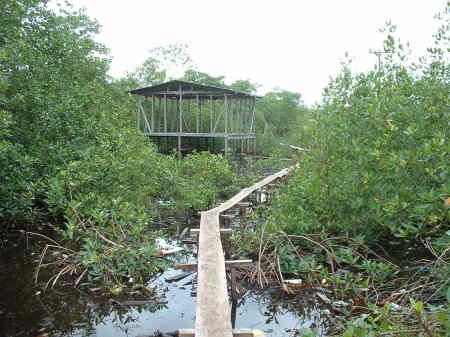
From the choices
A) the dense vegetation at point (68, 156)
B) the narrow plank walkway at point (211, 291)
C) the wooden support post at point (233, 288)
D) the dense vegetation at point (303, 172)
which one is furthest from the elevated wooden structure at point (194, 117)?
the wooden support post at point (233, 288)

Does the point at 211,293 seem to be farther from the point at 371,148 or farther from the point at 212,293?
the point at 371,148

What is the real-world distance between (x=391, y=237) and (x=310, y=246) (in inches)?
52.3

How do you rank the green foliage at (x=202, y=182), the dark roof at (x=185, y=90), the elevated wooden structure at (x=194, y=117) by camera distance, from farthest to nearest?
1. the elevated wooden structure at (x=194, y=117)
2. the dark roof at (x=185, y=90)
3. the green foliage at (x=202, y=182)

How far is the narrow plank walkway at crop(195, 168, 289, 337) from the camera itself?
115 inches

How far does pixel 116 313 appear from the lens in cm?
442

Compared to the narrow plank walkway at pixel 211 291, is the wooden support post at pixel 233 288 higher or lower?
lower

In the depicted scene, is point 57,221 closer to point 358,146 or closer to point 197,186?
point 197,186

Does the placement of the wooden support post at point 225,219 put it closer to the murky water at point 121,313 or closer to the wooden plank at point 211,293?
the wooden plank at point 211,293

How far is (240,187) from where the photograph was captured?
1130 cm

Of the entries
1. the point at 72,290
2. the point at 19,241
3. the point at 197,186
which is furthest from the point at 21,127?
the point at 197,186

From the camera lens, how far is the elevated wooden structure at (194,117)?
18172 mm

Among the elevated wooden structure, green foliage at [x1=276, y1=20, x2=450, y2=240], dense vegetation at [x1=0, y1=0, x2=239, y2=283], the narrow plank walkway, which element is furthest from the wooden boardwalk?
the elevated wooden structure

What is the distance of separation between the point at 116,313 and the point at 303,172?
345 cm

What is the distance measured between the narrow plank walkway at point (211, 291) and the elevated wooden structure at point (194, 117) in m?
12.6
